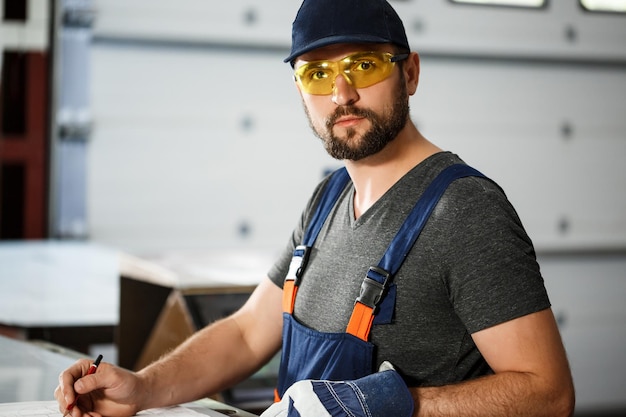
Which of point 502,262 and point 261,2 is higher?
point 261,2

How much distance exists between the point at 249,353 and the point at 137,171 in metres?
3.65

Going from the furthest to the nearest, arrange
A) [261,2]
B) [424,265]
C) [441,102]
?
[441,102] → [261,2] → [424,265]

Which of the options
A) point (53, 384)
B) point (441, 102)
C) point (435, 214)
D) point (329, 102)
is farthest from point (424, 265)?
point (441, 102)

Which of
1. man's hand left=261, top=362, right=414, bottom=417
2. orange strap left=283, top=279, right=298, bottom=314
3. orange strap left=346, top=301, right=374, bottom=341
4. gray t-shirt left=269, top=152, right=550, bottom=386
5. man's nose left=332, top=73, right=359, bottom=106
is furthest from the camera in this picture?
orange strap left=283, top=279, right=298, bottom=314

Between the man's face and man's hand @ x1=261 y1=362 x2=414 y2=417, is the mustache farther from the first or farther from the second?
man's hand @ x1=261 y1=362 x2=414 y2=417

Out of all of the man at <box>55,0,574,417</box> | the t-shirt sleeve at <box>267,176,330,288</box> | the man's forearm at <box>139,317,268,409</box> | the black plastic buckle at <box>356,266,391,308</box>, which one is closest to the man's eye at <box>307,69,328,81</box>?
the man at <box>55,0,574,417</box>

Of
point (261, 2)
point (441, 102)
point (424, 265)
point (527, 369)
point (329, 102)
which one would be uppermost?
point (261, 2)

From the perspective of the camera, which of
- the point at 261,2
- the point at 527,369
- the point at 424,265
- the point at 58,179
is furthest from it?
the point at 261,2

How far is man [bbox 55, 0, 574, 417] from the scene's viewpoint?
146cm

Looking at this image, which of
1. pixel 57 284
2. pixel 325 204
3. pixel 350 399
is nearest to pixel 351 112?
pixel 325 204

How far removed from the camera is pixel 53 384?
6.46ft

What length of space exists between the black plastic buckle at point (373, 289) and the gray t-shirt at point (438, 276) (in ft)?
0.09

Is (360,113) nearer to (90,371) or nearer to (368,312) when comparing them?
(368,312)

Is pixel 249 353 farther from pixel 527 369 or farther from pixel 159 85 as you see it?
pixel 159 85
